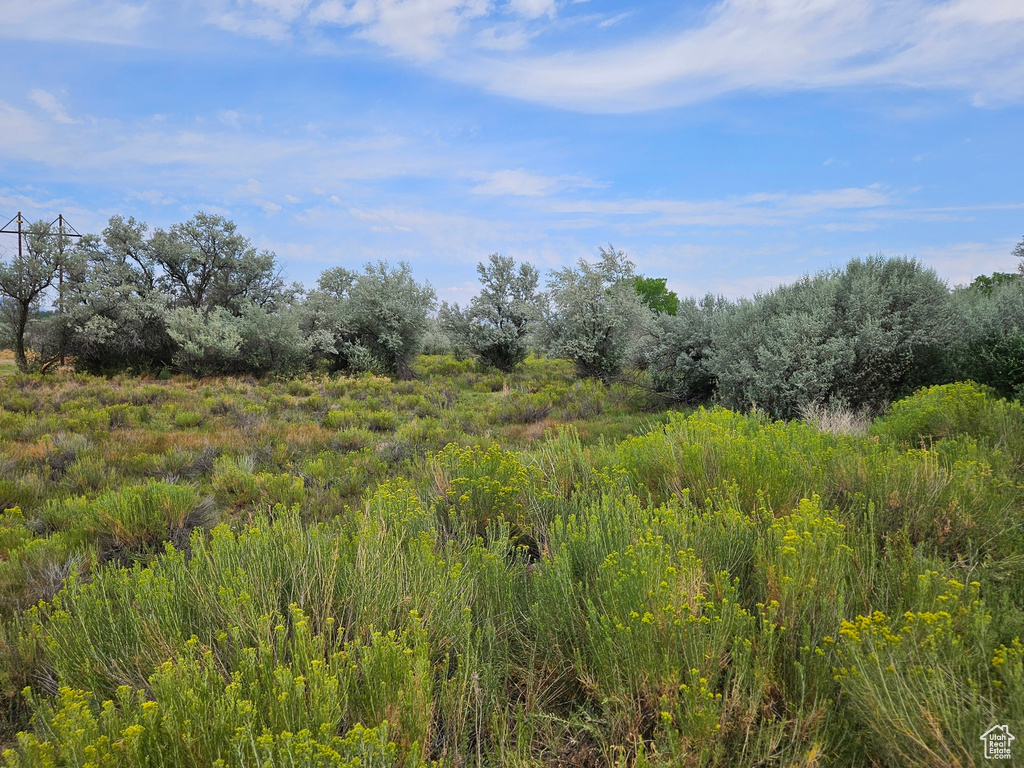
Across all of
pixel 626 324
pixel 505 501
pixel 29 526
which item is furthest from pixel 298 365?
pixel 505 501

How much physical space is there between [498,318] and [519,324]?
100 cm

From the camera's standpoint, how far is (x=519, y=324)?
23.9m

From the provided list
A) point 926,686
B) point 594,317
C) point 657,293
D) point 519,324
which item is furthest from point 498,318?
point 657,293

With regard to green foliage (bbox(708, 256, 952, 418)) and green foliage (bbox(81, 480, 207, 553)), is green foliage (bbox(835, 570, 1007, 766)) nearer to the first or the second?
green foliage (bbox(81, 480, 207, 553))

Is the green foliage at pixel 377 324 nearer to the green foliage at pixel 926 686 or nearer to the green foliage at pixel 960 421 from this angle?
the green foliage at pixel 960 421

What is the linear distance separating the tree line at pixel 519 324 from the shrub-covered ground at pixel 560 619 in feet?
13.9

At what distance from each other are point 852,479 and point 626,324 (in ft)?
49.2

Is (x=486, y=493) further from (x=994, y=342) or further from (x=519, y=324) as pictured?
(x=519, y=324)

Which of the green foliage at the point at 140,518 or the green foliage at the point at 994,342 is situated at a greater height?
the green foliage at the point at 994,342

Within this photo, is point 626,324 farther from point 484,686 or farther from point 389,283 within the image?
point 484,686

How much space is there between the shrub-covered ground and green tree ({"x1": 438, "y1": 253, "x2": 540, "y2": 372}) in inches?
686

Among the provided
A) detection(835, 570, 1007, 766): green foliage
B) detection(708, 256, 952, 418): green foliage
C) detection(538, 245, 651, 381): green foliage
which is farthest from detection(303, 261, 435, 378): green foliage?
detection(835, 570, 1007, 766): green foliage

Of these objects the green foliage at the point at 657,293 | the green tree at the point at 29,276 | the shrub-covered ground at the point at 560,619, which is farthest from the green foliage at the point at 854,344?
the green foliage at the point at 657,293

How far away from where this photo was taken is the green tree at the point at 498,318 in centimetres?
2311
